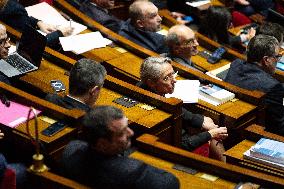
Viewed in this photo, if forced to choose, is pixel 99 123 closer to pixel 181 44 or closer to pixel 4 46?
pixel 4 46

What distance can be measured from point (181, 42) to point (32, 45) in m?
0.85

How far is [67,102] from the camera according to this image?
9.14ft

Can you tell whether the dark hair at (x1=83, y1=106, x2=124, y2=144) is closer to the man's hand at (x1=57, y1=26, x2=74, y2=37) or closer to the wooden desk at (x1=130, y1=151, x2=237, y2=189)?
the wooden desk at (x1=130, y1=151, x2=237, y2=189)

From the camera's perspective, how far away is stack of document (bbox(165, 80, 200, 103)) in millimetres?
3197

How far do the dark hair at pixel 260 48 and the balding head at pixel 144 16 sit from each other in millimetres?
891

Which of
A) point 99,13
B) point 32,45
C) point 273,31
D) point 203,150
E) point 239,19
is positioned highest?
point 32,45

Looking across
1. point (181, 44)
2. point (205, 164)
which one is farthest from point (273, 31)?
point (205, 164)

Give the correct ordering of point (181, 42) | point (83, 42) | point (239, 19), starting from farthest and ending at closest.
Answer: point (239, 19) → point (83, 42) → point (181, 42)

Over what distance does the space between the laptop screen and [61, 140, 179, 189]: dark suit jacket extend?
46.1 inches

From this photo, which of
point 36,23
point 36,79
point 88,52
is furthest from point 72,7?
point 36,79

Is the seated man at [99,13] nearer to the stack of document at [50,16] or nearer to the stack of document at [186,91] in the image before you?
the stack of document at [50,16]

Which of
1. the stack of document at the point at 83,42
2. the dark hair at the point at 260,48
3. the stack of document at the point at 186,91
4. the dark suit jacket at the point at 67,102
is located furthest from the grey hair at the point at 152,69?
the stack of document at the point at 83,42

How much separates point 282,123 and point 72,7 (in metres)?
1.76

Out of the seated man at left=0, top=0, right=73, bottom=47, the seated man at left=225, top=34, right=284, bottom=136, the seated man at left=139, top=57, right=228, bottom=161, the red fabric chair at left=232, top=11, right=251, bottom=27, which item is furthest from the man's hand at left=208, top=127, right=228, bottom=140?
the red fabric chair at left=232, top=11, right=251, bottom=27
